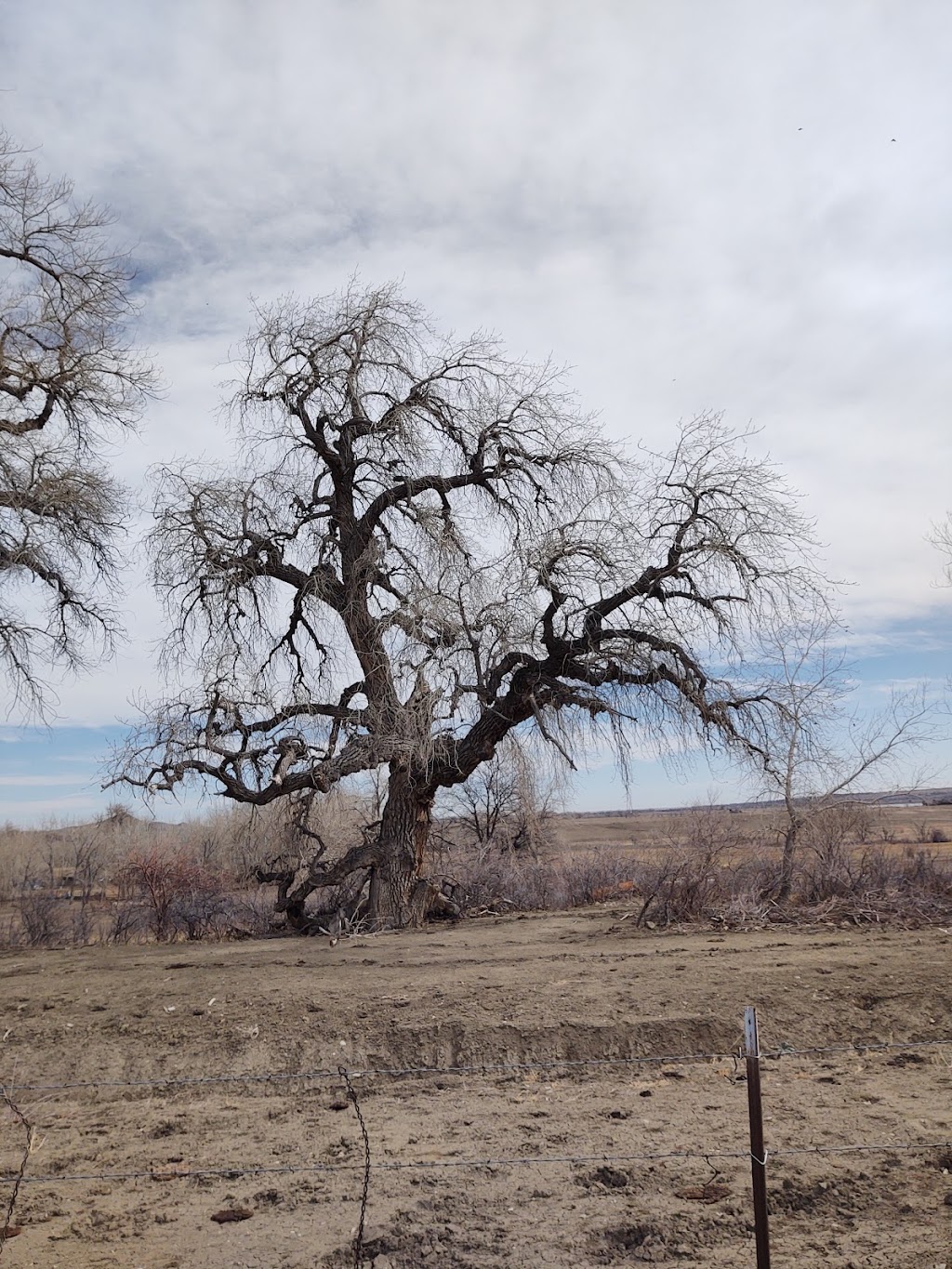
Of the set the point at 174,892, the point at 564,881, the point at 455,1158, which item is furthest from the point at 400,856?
the point at 455,1158

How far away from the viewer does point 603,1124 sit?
7.80 metres

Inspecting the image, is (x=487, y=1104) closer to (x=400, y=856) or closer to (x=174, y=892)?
(x=400, y=856)

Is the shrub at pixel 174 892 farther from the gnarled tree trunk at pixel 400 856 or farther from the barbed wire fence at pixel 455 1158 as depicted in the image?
the barbed wire fence at pixel 455 1158

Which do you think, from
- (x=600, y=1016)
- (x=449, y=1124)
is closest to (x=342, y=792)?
(x=600, y=1016)

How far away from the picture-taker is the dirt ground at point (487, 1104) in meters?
6.05

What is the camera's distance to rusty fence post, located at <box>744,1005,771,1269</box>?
494 centimetres

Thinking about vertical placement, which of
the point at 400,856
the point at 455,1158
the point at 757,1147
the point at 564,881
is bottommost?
the point at 455,1158

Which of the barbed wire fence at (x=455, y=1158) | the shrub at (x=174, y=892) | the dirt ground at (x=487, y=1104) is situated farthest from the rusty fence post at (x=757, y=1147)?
the shrub at (x=174, y=892)

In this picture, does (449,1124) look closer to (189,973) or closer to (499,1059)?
(499,1059)

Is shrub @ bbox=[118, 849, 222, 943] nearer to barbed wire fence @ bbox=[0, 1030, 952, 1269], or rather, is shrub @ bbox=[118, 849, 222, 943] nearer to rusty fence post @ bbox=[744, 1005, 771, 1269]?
barbed wire fence @ bbox=[0, 1030, 952, 1269]

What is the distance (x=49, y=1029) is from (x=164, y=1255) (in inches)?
214

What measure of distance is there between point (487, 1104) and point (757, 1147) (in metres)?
3.98

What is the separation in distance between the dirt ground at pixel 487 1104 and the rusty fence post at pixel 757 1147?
0.62 m

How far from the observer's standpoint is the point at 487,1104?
28.2ft
